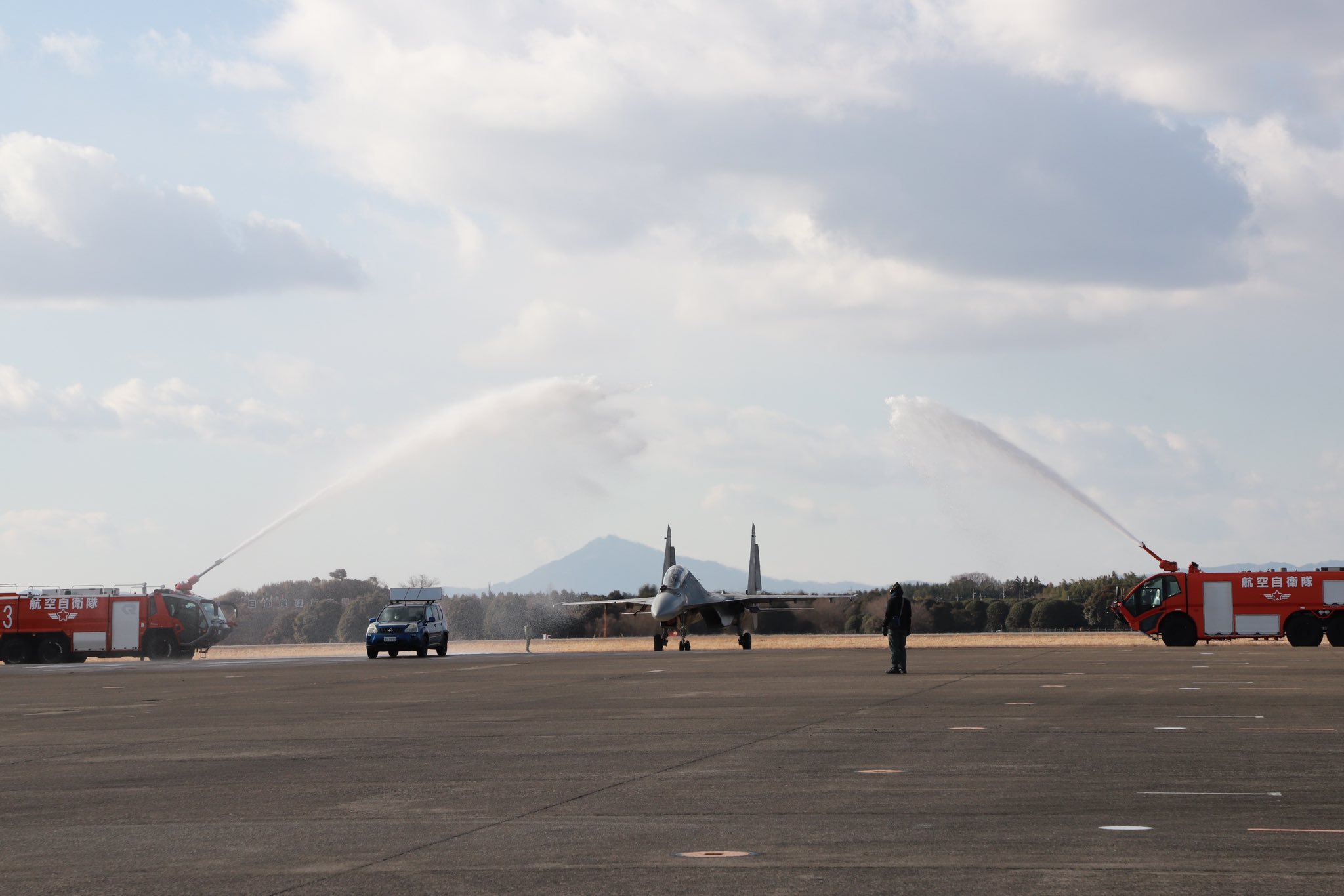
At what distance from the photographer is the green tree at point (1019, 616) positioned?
374ft

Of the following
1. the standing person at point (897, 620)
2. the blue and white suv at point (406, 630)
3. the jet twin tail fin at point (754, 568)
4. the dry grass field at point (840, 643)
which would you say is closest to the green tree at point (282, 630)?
the dry grass field at point (840, 643)

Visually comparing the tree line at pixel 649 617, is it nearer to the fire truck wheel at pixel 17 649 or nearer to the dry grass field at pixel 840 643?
the dry grass field at pixel 840 643

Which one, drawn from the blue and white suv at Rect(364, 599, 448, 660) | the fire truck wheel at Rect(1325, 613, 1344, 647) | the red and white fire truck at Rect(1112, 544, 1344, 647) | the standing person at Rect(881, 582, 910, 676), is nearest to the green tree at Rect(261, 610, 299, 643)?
the blue and white suv at Rect(364, 599, 448, 660)

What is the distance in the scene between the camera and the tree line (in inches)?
4345

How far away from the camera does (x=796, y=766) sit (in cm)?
1400

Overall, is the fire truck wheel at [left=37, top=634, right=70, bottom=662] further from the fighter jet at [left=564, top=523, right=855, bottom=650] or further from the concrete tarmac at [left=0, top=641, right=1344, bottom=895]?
the concrete tarmac at [left=0, top=641, right=1344, bottom=895]

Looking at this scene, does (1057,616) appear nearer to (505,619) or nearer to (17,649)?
(505,619)

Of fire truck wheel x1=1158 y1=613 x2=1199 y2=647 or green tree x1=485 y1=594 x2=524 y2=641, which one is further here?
green tree x1=485 y1=594 x2=524 y2=641

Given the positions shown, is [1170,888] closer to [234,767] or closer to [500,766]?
[500,766]

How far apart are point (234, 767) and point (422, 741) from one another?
2.82 metres

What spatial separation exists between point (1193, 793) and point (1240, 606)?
43.9 meters

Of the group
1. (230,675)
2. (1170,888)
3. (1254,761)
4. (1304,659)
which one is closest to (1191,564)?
(1304,659)

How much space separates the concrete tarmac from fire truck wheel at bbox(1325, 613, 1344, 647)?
28.2 meters

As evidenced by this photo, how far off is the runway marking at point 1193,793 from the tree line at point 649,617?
3014 inches
